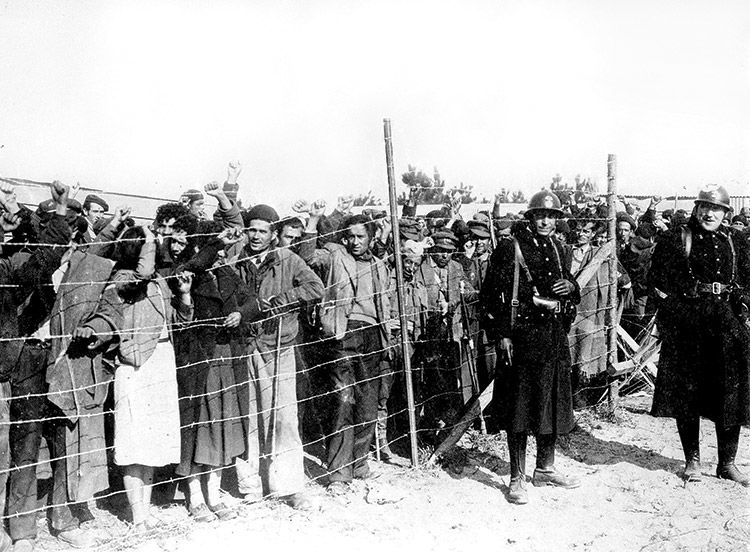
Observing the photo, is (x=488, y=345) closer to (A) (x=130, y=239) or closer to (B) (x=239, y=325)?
(B) (x=239, y=325)

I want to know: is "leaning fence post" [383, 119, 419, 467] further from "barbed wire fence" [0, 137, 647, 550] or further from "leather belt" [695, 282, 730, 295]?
"leather belt" [695, 282, 730, 295]

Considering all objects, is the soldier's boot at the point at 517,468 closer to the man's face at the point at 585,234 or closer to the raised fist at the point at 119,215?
the raised fist at the point at 119,215

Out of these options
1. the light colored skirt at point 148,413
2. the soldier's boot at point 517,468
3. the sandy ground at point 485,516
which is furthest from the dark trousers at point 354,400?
the light colored skirt at point 148,413

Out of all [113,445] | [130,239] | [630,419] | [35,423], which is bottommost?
[630,419]

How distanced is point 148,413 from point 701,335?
432 centimetres

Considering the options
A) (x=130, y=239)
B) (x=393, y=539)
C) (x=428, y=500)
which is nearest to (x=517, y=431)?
(x=428, y=500)

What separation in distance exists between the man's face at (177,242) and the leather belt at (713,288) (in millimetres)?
4006

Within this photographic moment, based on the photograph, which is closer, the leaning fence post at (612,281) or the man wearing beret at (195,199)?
the man wearing beret at (195,199)

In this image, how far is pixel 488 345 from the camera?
22.7 feet

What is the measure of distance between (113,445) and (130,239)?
4.75 ft

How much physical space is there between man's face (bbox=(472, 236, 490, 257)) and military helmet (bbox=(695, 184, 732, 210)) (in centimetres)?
246

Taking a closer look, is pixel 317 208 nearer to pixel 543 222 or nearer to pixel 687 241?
pixel 543 222

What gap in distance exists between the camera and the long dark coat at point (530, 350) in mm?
5457

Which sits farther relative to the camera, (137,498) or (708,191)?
(708,191)
